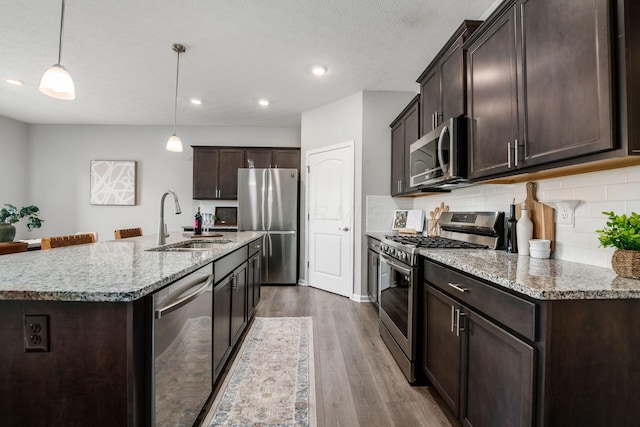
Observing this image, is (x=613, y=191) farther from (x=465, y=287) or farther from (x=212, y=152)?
(x=212, y=152)

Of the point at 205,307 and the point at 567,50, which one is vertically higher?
the point at 567,50

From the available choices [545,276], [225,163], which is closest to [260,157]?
[225,163]

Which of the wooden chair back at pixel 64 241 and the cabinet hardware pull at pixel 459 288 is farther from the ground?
the wooden chair back at pixel 64 241

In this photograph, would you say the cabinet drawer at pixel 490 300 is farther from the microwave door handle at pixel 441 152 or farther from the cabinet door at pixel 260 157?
the cabinet door at pixel 260 157

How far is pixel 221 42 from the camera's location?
2.88 m

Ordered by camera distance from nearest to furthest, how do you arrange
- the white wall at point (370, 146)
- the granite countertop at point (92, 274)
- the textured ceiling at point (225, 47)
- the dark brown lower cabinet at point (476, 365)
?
the granite countertop at point (92, 274), the dark brown lower cabinet at point (476, 365), the textured ceiling at point (225, 47), the white wall at point (370, 146)

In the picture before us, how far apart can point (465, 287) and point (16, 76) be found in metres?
5.28

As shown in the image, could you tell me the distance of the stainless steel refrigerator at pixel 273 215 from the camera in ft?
15.2

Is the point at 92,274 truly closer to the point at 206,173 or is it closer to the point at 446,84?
the point at 446,84

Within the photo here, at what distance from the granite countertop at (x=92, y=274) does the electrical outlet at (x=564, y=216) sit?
1.90 m

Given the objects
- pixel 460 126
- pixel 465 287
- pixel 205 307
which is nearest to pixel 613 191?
pixel 465 287

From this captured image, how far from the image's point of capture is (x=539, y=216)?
5.66 ft

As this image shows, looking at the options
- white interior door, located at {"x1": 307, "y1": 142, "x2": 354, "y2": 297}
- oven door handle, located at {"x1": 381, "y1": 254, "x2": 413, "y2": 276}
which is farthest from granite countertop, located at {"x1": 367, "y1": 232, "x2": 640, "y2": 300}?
white interior door, located at {"x1": 307, "y1": 142, "x2": 354, "y2": 297}

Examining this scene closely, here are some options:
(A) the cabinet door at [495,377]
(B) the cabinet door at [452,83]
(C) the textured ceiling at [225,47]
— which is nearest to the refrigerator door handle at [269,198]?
(C) the textured ceiling at [225,47]
